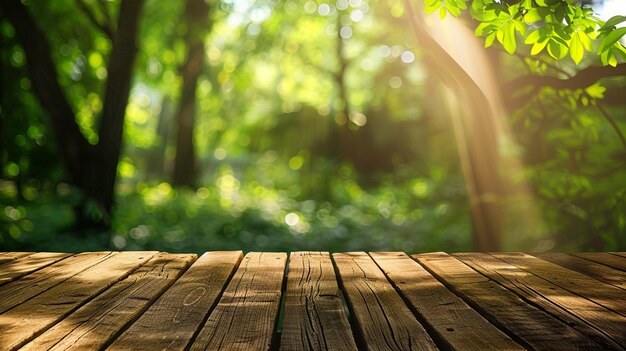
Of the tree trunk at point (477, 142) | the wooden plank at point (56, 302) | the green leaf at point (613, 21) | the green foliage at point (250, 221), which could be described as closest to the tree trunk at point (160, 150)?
the green foliage at point (250, 221)

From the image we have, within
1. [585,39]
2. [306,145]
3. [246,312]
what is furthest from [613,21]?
[306,145]

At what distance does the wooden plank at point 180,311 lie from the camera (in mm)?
2082

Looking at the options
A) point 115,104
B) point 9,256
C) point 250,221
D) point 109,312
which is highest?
point 115,104

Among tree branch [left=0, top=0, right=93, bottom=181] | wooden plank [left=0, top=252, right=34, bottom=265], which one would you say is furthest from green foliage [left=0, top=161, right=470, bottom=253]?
wooden plank [left=0, top=252, right=34, bottom=265]

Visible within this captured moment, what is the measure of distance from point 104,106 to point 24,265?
517cm

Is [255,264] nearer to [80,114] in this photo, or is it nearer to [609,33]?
[609,33]

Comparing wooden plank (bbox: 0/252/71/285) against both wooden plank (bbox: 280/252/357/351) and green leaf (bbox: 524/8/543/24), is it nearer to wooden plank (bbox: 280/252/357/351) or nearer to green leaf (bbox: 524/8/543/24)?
wooden plank (bbox: 280/252/357/351)

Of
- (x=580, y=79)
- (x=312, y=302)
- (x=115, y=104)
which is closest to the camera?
(x=312, y=302)

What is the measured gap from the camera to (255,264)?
3623 mm

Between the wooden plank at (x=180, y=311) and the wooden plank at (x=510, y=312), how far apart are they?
1.08 meters

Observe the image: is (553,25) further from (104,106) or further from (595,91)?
(104,106)

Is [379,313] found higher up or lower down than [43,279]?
lower down

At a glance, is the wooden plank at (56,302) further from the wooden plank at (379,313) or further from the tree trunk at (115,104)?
the tree trunk at (115,104)

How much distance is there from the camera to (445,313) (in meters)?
2.48
